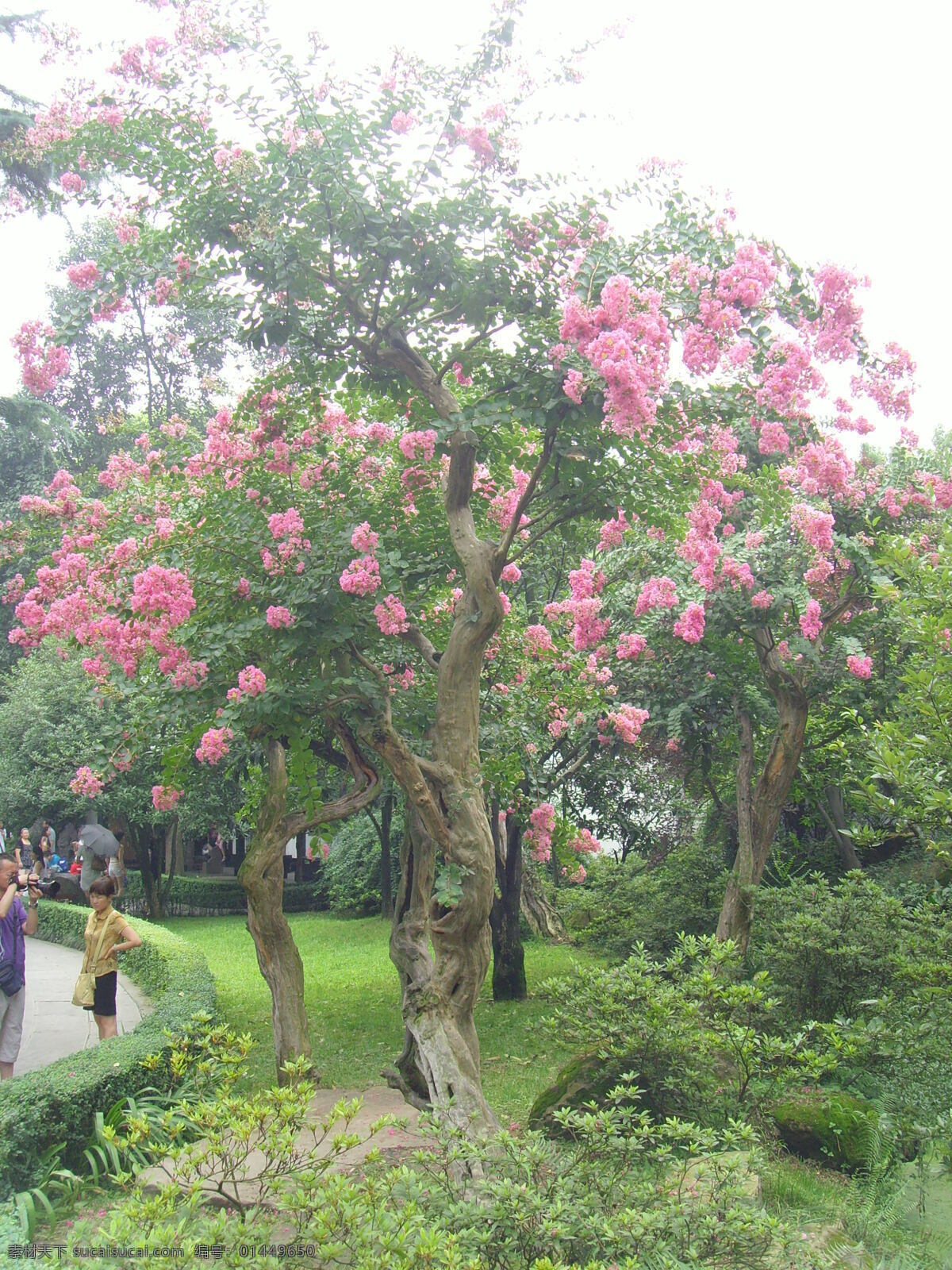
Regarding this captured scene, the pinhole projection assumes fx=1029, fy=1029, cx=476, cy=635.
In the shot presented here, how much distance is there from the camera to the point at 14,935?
679 centimetres

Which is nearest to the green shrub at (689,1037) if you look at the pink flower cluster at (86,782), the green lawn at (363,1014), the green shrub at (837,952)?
the green shrub at (837,952)

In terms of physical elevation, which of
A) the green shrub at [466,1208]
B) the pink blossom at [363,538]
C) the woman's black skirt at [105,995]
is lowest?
the woman's black skirt at [105,995]

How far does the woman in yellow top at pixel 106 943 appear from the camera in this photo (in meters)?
7.30

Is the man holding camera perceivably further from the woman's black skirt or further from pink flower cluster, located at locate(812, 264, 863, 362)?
pink flower cluster, located at locate(812, 264, 863, 362)

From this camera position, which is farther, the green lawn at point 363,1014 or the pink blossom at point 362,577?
the green lawn at point 363,1014

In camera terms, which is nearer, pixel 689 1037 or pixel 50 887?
pixel 689 1037

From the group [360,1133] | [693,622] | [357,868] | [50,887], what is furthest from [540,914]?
[50,887]

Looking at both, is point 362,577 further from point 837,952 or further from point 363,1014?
point 363,1014

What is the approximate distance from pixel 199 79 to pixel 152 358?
2528cm

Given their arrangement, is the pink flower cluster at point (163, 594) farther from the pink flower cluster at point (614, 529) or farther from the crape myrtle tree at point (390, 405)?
the pink flower cluster at point (614, 529)

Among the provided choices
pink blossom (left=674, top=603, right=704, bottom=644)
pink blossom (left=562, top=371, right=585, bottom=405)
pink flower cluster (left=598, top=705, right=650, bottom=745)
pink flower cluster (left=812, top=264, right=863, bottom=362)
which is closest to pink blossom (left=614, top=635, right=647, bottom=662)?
pink flower cluster (left=598, top=705, right=650, bottom=745)

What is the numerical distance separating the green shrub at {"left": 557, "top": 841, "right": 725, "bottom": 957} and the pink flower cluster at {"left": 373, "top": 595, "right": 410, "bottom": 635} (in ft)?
19.3

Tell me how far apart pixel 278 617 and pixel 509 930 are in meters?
6.49

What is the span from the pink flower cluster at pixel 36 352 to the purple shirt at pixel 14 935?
340 centimetres
